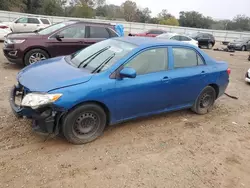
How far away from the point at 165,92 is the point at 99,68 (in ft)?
4.35

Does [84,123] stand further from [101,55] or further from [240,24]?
[240,24]

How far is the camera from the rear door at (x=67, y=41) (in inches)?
294

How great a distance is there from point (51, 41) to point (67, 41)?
52cm

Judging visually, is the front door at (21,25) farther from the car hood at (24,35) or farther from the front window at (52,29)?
the car hood at (24,35)

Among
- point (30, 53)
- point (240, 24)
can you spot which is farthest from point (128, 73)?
point (240, 24)

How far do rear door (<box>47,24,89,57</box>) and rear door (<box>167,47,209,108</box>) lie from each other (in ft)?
14.1

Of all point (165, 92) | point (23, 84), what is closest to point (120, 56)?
point (165, 92)

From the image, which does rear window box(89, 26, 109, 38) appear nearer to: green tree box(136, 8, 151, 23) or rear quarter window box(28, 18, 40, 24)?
rear quarter window box(28, 18, 40, 24)

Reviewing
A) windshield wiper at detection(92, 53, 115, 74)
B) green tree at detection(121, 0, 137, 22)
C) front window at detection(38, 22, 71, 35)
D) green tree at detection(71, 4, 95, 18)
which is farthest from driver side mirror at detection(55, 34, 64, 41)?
green tree at detection(121, 0, 137, 22)

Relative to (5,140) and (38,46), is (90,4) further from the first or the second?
(5,140)

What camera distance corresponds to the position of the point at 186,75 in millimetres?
4520

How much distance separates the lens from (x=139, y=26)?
3459 cm

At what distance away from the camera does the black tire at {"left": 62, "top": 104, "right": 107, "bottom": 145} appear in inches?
134

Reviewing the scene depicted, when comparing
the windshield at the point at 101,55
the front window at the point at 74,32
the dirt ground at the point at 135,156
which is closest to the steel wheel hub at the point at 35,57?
the front window at the point at 74,32
